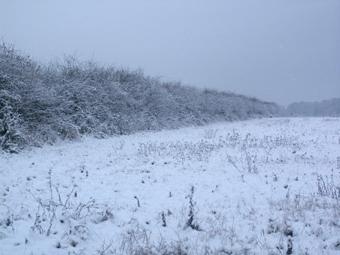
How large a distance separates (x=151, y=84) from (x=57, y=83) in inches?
501

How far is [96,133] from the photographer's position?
2262 cm

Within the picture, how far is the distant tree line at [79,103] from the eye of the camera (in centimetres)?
1747

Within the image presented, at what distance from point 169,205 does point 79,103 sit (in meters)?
16.3

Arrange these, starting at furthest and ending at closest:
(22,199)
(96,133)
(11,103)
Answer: (96,133) < (11,103) < (22,199)

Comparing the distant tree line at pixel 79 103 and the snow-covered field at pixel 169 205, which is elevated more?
the distant tree line at pixel 79 103

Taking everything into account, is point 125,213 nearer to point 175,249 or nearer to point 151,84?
point 175,249

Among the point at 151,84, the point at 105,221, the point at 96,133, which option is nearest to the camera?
the point at 105,221

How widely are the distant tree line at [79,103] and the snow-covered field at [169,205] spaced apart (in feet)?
12.3

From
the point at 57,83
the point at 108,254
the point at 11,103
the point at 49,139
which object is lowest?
the point at 108,254

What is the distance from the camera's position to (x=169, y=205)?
28.1 ft

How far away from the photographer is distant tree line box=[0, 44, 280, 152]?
17469 mm

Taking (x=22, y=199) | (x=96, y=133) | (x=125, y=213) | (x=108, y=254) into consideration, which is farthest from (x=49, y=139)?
(x=108, y=254)

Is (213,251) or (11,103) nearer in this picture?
(213,251)

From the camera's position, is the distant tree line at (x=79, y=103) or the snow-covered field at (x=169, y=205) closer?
the snow-covered field at (x=169, y=205)
